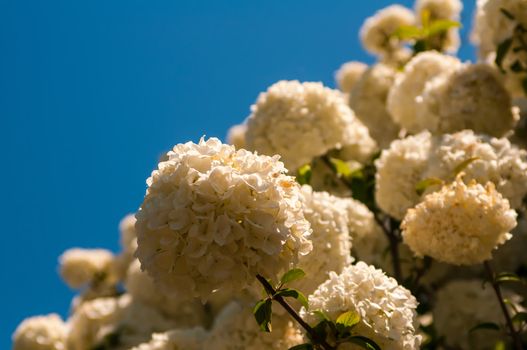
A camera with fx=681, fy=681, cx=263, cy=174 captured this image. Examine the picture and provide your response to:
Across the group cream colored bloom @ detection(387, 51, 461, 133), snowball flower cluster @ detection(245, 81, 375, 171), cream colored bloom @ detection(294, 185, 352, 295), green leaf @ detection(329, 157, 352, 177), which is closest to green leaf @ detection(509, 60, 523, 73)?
cream colored bloom @ detection(387, 51, 461, 133)

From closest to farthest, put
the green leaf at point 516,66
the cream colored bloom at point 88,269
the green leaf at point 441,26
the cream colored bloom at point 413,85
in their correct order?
1. the green leaf at point 516,66
2. the cream colored bloom at point 413,85
3. the green leaf at point 441,26
4. the cream colored bloom at point 88,269

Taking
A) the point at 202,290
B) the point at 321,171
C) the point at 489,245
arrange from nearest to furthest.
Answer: the point at 202,290 → the point at 489,245 → the point at 321,171

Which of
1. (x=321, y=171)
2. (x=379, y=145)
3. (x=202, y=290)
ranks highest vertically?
(x=379, y=145)

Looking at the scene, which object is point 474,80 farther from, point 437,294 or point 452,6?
point 452,6

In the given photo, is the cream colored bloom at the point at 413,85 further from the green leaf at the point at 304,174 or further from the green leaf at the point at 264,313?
the green leaf at the point at 264,313

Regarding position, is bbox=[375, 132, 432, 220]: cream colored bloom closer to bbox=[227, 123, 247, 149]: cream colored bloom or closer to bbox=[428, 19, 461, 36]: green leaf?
bbox=[428, 19, 461, 36]: green leaf

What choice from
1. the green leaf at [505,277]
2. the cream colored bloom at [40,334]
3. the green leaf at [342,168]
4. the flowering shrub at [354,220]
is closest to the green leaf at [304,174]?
the flowering shrub at [354,220]

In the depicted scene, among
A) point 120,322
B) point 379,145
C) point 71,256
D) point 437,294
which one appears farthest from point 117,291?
point 437,294
